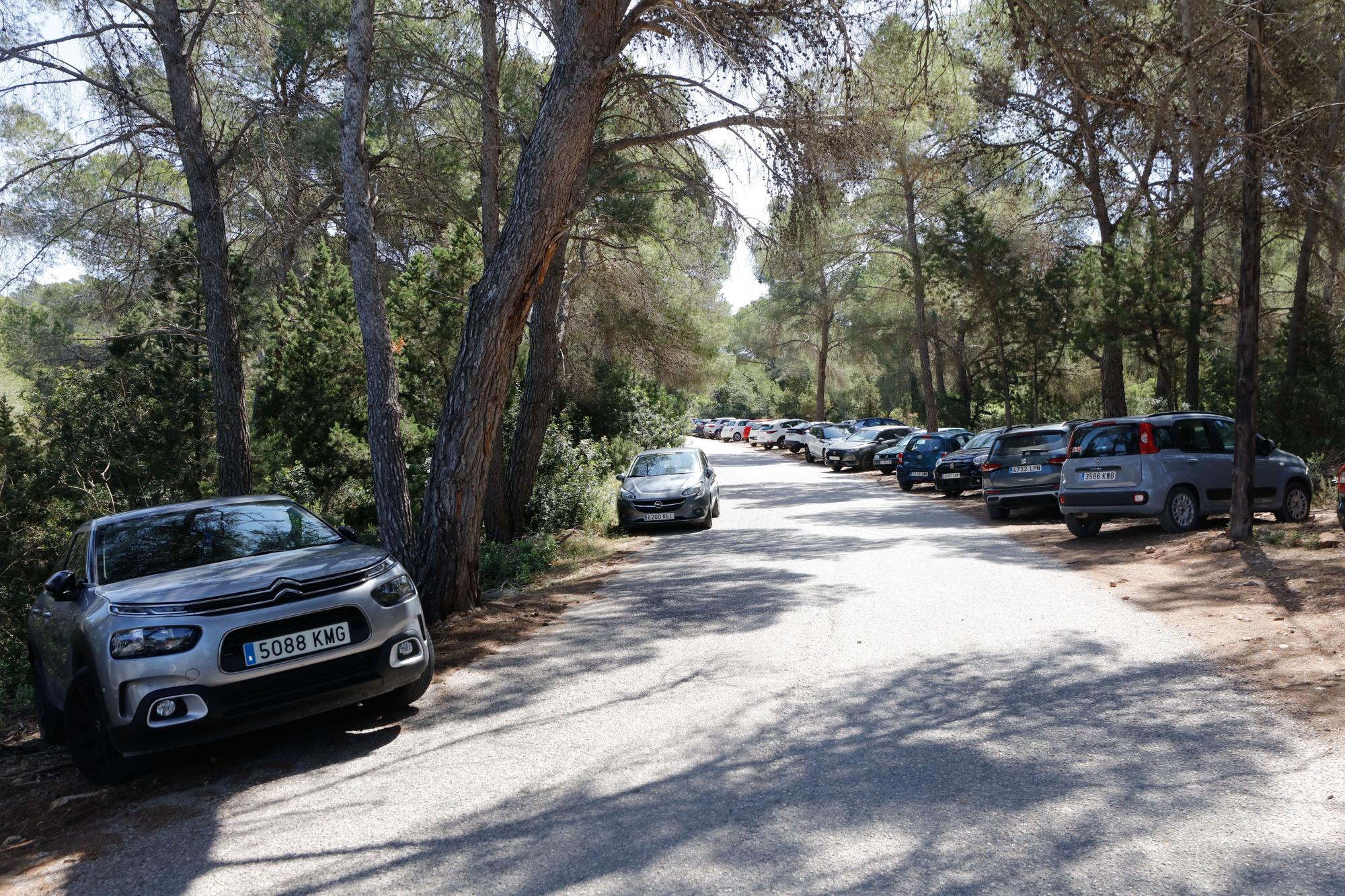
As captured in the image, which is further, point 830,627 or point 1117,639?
point 830,627

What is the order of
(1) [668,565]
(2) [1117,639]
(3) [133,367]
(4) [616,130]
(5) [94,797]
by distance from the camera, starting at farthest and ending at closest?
(3) [133,367] → (4) [616,130] → (1) [668,565] → (2) [1117,639] → (5) [94,797]

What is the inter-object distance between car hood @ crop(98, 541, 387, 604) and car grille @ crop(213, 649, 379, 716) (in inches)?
19.7

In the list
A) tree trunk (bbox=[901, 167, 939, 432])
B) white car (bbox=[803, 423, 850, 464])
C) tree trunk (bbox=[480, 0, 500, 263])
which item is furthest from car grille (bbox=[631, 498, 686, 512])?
white car (bbox=[803, 423, 850, 464])

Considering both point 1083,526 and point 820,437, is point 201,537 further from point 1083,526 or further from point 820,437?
point 820,437

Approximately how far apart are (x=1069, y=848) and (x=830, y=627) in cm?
444

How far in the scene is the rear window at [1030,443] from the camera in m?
16.8

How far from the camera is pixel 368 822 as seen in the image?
14.9 feet

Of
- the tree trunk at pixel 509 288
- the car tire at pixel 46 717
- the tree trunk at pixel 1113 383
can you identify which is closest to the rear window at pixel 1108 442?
the tree trunk at pixel 509 288

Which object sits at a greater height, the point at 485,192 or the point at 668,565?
the point at 485,192

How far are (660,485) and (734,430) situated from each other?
5659 cm

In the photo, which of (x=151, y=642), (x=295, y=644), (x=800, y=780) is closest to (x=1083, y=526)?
(x=800, y=780)

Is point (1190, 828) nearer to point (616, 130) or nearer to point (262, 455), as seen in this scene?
point (616, 130)

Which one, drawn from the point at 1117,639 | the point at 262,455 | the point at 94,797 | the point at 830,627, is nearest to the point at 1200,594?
the point at 1117,639

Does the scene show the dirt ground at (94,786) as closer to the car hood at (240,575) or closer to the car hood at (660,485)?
the car hood at (240,575)
